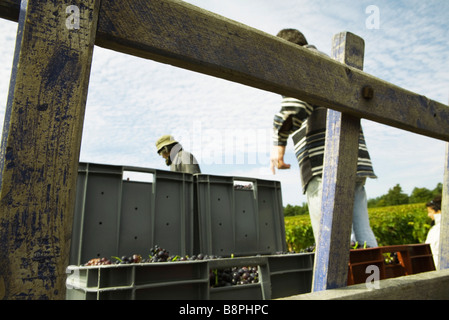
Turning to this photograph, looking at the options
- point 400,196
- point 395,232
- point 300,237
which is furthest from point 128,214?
point 400,196

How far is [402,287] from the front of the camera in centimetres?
156

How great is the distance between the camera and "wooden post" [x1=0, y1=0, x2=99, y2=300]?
0.75m

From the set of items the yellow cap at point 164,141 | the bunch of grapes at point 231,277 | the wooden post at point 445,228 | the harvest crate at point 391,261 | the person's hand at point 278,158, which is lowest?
the bunch of grapes at point 231,277

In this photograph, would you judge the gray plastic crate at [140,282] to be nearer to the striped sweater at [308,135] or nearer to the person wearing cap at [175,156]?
the striped sweater at [308,135]

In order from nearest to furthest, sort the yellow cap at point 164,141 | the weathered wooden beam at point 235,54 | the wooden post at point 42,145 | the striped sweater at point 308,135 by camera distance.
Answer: the wooden post at point 42,145, the weathered wooden beam at point 235,54, the striped sweater at point 308,135, the yellow cap at point 164,141

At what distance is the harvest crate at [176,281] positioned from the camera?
182 cm

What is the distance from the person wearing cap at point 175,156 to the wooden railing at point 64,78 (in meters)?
3.01

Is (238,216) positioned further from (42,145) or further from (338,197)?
(42,145)

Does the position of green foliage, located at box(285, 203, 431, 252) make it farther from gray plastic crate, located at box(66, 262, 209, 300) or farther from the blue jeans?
gray plastic crate, located at box(66, 262, 209, 300)

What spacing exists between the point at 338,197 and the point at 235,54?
749 mm

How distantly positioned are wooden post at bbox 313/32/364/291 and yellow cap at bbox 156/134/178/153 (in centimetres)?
355

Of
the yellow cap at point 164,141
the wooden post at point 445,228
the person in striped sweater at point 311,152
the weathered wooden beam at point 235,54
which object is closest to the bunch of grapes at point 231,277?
the person in striped sweater at point 311,152

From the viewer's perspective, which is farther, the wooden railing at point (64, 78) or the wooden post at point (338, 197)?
the wooden post at point (338, 197)
